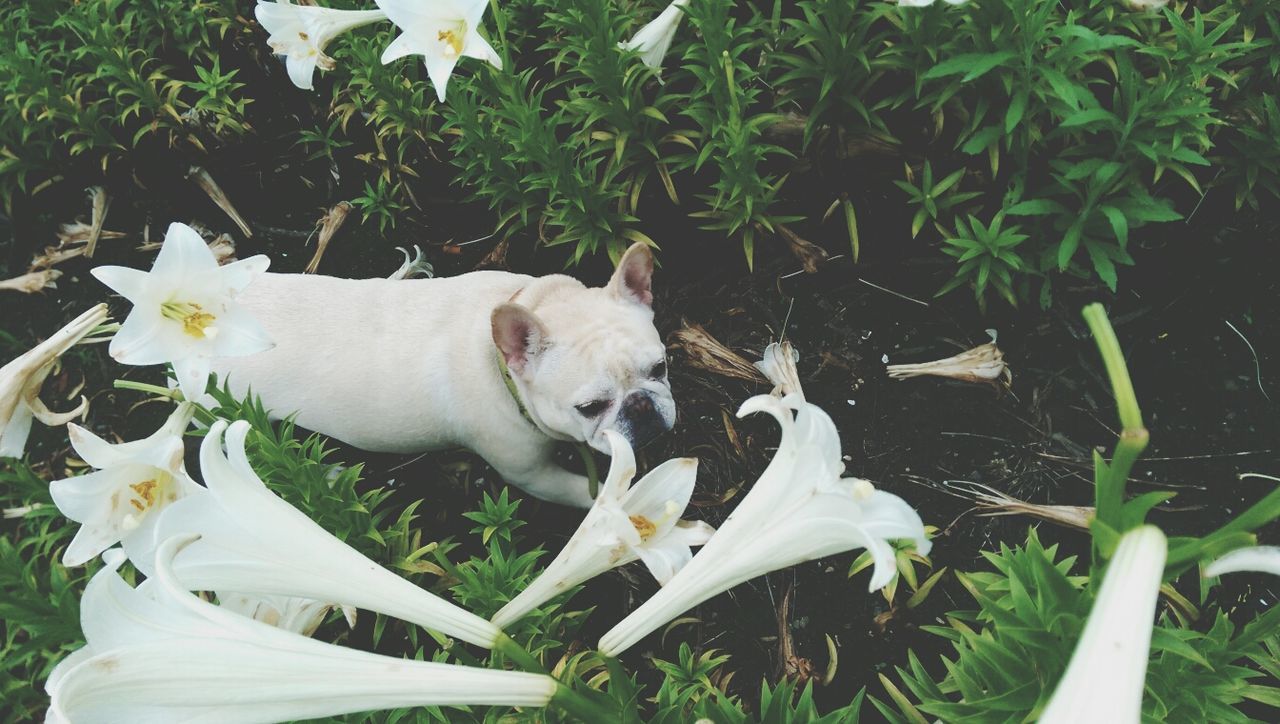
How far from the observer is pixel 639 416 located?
201 cm

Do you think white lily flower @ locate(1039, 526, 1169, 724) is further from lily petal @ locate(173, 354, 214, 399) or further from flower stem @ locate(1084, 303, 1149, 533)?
lily petal @ locate(173, 354, 214, 399)

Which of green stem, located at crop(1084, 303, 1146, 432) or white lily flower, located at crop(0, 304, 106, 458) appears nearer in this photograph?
green stem, located at crop(1084, 303, 1146, 432)

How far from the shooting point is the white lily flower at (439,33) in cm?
174

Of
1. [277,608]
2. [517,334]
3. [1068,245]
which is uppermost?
[1068,245]

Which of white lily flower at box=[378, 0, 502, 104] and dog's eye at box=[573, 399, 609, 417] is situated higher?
white lily flower at box=[378, 0, 502, 104]

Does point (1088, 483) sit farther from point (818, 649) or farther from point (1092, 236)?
point (818, 649)

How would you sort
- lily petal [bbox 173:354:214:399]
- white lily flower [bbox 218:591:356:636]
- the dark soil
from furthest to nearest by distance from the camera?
the dark soil < lily petal [bbox 173:354:214:399] < white lily flower [bbox 218:591:356:636]

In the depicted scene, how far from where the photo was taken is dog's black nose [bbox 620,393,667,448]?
1997 millimetres

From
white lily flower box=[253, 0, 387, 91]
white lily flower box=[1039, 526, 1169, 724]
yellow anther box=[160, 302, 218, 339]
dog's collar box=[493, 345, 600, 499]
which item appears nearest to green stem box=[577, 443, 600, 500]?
dog's collar box=[493, 345, 600, 499]

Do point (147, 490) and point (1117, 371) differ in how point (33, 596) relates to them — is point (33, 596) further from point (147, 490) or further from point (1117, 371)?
point (1117, 371)

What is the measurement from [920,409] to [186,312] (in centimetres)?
188

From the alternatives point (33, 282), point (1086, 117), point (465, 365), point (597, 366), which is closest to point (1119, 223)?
point (1086, 117)

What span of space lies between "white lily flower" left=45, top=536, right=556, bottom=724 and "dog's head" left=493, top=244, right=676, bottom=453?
1.00 meters

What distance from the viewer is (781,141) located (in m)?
2.45
